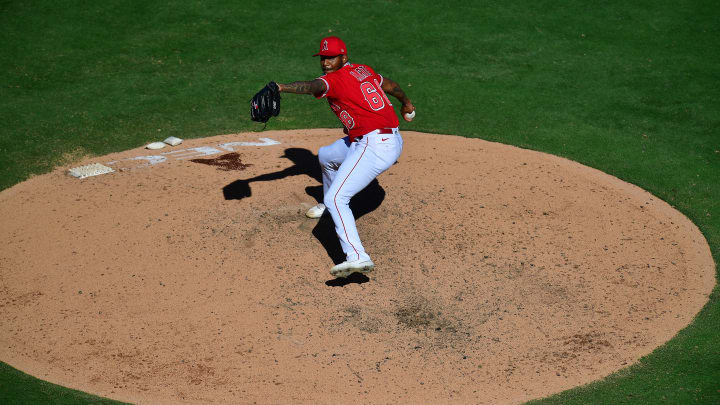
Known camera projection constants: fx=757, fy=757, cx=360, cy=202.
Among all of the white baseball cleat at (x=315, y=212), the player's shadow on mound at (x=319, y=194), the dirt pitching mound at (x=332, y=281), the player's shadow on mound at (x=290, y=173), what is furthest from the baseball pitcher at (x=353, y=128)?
the player's shadow on mound at (x=290, y=173)

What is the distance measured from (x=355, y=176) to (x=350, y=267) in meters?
0.94

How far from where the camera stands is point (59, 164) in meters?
9.65

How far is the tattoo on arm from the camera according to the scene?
691 cm

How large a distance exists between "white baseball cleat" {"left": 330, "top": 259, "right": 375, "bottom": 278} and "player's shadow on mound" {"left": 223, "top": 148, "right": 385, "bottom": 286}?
1.39ft

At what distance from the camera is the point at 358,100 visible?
7.36m

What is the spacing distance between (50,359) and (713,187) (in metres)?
7.58

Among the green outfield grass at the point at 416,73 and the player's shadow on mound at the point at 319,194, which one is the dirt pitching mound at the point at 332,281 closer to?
the player's shadow on mound at the point at 319,194

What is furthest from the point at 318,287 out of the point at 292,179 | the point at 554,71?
the point at 554,71

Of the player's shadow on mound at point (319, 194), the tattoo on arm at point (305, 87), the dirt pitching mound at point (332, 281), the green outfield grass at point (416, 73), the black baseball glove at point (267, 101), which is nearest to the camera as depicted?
the dirt pitching mound at point (332, 281)

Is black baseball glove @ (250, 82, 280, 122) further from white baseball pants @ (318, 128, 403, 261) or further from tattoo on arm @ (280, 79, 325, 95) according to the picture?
white baseball pants @ (318, 128, 403, 261)

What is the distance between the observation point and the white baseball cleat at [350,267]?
686 centimetres

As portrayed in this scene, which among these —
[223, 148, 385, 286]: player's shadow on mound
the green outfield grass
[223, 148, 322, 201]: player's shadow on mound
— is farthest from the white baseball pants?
the green outfield grass

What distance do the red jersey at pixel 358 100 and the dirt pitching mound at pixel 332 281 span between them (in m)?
1.26

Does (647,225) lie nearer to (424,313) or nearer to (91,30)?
(424,313)
